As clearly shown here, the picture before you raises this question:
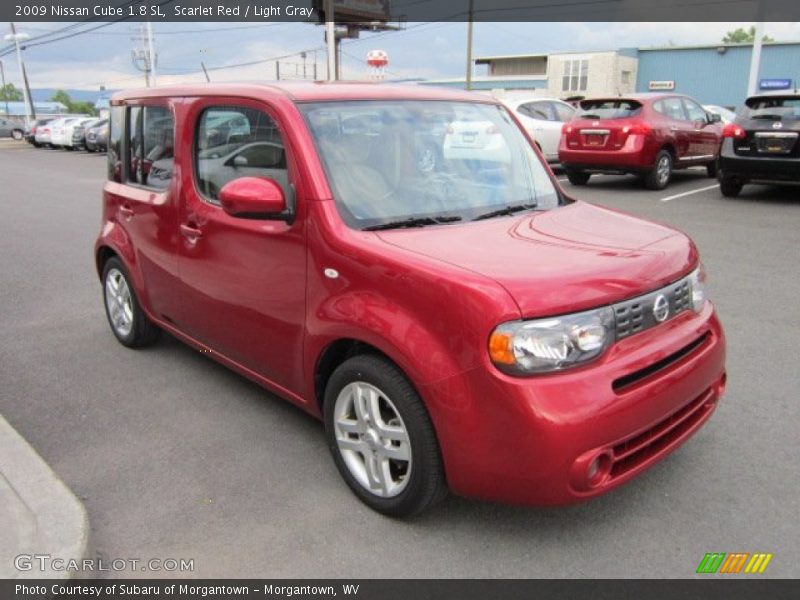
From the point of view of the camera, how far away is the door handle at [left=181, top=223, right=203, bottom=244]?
3799 millimetres

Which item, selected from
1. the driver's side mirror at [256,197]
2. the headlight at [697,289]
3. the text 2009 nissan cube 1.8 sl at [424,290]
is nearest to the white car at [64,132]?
the text 2009 nissan cube 1.8 sl at [424,290]

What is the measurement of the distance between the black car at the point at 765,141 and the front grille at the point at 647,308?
8.11 meters

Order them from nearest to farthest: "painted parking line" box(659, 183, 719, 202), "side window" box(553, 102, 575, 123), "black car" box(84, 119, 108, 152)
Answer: "painted parking line" box(659, 183, 719, 202) → "side window" box(553, 102, 575, 123) → "black car" box(84, 119, 108, 152)

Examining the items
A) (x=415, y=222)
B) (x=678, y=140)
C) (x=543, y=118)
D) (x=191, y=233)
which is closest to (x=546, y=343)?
(x=415, y=222)

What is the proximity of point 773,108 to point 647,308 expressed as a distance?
8.98 meters

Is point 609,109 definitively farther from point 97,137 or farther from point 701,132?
point 97,137

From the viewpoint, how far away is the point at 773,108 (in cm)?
1005

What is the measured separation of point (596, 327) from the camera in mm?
2527

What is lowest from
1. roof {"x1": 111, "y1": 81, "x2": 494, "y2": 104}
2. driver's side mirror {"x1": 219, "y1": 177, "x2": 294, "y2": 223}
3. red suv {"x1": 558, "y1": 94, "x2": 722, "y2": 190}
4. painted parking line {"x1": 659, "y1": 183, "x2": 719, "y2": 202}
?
painted parking line {"x1": 659, "y1": 183, "x2": 719, "y2": 202}

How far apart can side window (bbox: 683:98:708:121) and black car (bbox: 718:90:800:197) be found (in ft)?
7.42

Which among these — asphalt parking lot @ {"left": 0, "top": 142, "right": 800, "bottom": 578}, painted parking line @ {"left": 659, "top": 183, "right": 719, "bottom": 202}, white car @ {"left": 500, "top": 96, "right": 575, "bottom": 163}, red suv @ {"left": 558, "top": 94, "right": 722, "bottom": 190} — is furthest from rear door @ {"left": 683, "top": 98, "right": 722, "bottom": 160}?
asphalt parking lot @ {"left": 0, "top": 142, "right": 800, "bottom": 578}

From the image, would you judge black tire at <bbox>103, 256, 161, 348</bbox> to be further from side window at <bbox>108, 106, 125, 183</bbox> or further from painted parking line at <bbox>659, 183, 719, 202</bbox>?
painted parking line at <bbox>659, 183, 719, 202</bbox>
